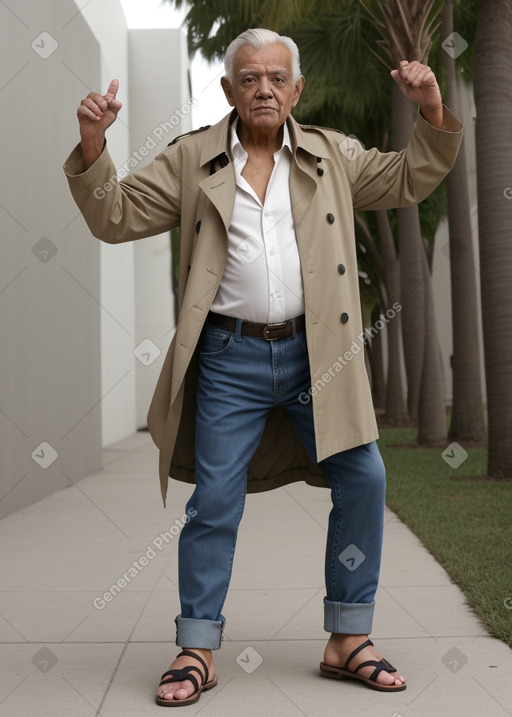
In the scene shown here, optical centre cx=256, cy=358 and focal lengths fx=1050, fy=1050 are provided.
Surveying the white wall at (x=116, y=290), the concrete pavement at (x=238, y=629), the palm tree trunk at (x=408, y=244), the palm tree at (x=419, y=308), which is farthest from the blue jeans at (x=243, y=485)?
the white wall at (x=116, y=290)

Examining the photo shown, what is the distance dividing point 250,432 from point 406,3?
7.46 metres

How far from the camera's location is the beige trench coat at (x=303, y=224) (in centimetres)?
326

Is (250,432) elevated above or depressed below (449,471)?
above

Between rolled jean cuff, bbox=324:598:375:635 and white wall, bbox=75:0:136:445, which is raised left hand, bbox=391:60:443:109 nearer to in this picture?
rolled jean cuff, bbox=324:598:375:635

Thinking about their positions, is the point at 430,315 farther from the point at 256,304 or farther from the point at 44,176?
the point at 256,304

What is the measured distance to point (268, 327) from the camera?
329cm

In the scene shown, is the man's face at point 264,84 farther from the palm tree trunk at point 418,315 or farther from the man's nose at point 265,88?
the palm tree trunk at point 418,315

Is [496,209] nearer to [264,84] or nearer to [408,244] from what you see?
[408,244]

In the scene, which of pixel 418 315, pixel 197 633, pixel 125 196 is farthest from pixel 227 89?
pixel 418 315

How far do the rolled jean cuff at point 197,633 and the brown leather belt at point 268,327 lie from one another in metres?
0.90

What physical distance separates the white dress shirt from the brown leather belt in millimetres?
19

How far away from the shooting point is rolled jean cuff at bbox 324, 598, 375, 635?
3.34 m

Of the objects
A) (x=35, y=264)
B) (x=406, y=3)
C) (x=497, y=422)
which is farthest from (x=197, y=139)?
(x=406, y=3)

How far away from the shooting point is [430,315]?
1428 cm
